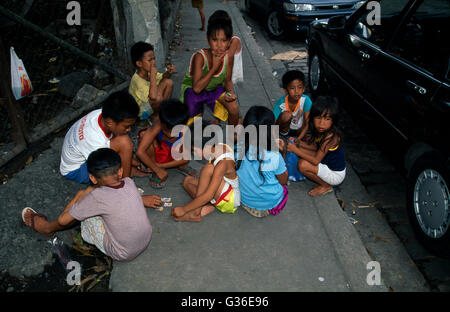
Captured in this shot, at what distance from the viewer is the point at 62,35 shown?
7109mm

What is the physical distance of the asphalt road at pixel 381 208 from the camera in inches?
116

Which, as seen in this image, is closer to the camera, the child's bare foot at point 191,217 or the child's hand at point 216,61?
the child's bare foot at point 191,217

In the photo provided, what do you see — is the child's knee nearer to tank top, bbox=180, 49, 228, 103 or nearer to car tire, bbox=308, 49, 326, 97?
tank top, bbox=180, 49, 228, 103

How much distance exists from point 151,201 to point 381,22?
333 centimetres

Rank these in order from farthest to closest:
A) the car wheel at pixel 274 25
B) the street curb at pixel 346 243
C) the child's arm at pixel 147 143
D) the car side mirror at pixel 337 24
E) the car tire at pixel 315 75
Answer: the car wheel at pixel 274 25 < the car tire at pixel 315 75 < the car side mirror at pixel 337 24 < the child's arm at pixel 147 143 < the street curb at pixel 346 243

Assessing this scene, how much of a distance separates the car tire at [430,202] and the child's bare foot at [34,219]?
3240mm

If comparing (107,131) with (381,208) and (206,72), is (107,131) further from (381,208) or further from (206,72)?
(381,208)

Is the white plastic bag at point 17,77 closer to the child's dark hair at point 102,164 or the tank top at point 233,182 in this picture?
the child's dark hair at point 102,164

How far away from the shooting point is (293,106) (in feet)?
13.3

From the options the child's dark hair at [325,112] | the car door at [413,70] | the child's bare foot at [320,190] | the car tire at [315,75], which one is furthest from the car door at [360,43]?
the child's bare foot at [320,190]

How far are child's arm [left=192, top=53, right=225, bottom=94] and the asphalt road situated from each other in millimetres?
1936
